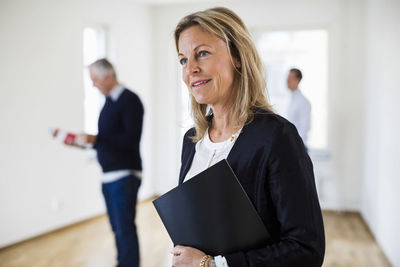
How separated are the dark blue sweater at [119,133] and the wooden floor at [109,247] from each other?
1.10 m

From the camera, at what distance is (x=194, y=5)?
531 centimetres

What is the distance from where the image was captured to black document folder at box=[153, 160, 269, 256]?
0.87 m

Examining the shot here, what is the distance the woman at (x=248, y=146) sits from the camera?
2.73 feet

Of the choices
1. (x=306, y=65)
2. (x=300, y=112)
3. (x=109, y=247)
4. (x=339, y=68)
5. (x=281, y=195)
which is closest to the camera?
(x=281, y=195)

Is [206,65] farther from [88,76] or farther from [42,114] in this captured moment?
[88,76]

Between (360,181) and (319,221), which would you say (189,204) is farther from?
(360,181)

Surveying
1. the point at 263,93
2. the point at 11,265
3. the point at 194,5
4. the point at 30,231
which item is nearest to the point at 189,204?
the point at 263,93

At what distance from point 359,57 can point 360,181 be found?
1.58 m

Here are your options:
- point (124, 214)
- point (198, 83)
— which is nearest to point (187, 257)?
point (198, 83)

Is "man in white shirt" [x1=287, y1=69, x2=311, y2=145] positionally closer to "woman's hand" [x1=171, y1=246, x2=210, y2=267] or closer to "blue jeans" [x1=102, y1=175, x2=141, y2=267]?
"blue jeans" [x1=102, y1=175, x2=141, y2=267]

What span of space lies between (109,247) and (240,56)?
3137 millimetres

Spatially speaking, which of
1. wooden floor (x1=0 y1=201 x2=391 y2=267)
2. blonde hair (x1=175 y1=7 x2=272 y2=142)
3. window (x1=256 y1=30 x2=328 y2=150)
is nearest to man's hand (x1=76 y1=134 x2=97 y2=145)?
wooden floor (x1=0 y1=201 x2=391 y2=267)

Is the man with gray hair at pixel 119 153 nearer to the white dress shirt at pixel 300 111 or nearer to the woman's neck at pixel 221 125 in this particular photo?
the woman's neck at pixel 221 125

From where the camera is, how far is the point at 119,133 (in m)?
2.61
